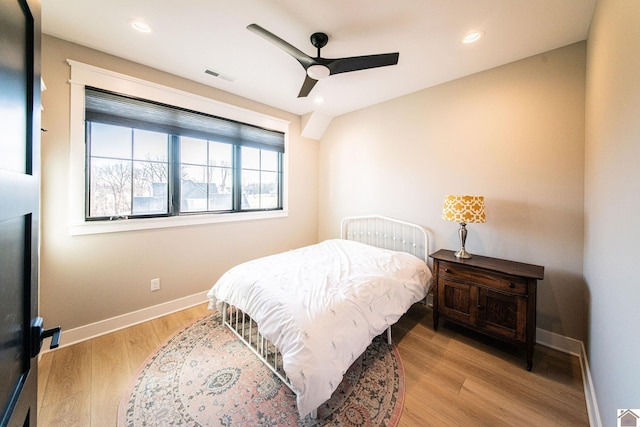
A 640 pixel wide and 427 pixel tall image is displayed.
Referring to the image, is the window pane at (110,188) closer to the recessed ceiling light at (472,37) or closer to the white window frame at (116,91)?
the white window frame at (116,91)

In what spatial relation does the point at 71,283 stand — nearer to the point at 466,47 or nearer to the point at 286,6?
the point at 286,6

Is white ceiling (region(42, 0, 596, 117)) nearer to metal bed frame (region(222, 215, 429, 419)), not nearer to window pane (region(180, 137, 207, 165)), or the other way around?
window pane (region(180, 137, 207, 165))

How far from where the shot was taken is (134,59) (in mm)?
2396

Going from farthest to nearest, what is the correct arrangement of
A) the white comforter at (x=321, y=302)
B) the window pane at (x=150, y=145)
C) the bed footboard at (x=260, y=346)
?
the window pane at (x=150, y=145)
the bed footboard at (x=260, y=346)
the white comforter at (x=321, y=302)

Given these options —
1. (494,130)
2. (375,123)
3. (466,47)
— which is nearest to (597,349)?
(494,130)

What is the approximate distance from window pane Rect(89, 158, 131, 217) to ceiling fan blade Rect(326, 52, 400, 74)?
88.9 inches

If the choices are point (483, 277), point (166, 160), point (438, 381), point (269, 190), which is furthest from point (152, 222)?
point (483, 277)

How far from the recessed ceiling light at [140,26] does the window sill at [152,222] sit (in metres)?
1.70

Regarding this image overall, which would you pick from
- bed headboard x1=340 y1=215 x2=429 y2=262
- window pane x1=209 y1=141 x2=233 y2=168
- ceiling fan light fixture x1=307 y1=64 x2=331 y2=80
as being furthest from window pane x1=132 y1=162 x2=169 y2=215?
bed headboard x1=340 y1=215 x2=429 y2=262

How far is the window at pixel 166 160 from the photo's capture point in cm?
232

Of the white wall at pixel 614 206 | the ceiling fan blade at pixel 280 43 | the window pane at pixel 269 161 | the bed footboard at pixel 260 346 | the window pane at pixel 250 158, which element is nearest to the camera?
the white wall at pixel 614 206

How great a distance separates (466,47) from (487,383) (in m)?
2.74

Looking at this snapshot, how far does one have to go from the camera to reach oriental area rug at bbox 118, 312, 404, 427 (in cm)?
151

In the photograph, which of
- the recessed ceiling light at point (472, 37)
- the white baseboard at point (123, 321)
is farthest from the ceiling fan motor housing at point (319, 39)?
the white baseboard at point (123, 321)
